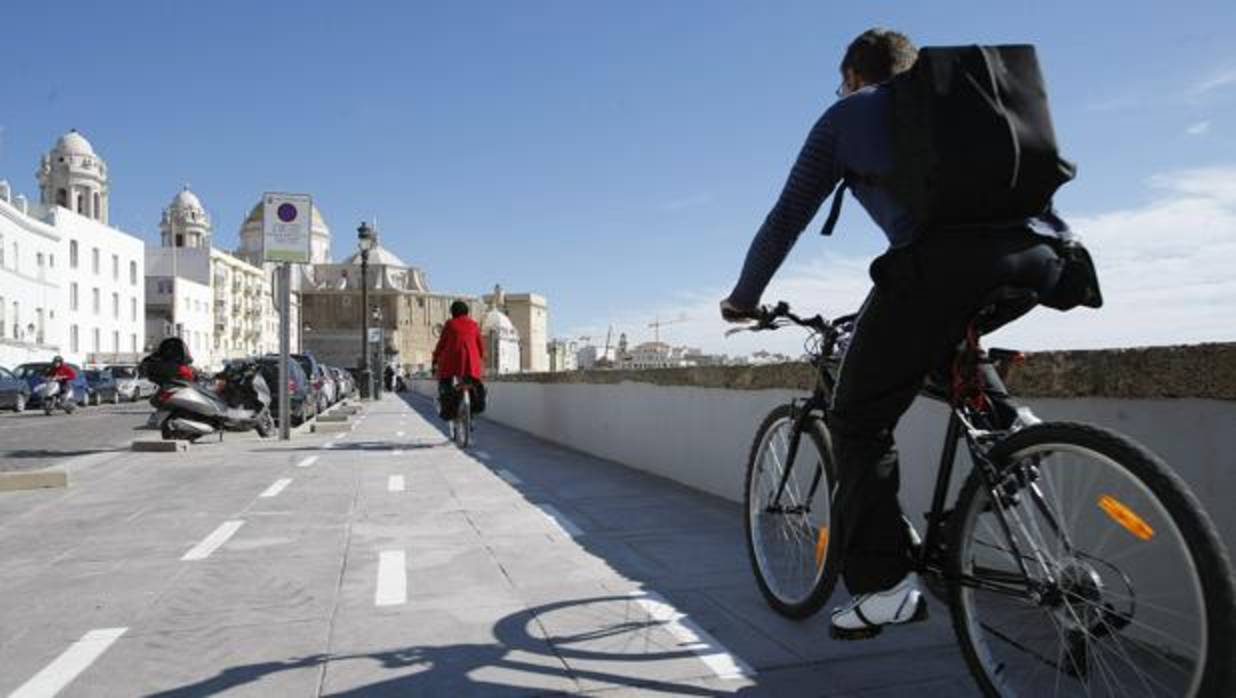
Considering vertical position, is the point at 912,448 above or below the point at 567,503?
above

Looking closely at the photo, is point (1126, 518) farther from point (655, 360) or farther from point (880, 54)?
point (655, 360)

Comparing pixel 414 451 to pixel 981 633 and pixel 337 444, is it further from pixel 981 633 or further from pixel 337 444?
pixel 981 633

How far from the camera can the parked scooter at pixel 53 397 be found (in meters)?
29.0

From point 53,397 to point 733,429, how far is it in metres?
28.0

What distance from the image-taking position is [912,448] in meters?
5.06

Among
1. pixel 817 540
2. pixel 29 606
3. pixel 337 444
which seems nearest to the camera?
pixel 817 540

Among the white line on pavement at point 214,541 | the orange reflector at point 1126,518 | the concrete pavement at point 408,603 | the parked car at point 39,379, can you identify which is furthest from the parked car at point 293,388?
the orange reflector at point 1126,518

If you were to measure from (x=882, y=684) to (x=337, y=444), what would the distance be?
11499 mm

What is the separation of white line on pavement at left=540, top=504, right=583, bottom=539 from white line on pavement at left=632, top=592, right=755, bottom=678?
1705mm

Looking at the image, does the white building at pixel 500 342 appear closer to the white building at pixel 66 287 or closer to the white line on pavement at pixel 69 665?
the white building at pixel 66 287

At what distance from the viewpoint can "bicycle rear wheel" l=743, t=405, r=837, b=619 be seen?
141 inches

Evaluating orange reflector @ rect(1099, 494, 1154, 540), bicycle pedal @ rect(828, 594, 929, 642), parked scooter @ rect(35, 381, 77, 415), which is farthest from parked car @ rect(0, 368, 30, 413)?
orange reflector @ rect(1099, 494, 1154, 540)

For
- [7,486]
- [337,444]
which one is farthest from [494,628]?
[337,444]

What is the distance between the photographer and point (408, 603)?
429cm
